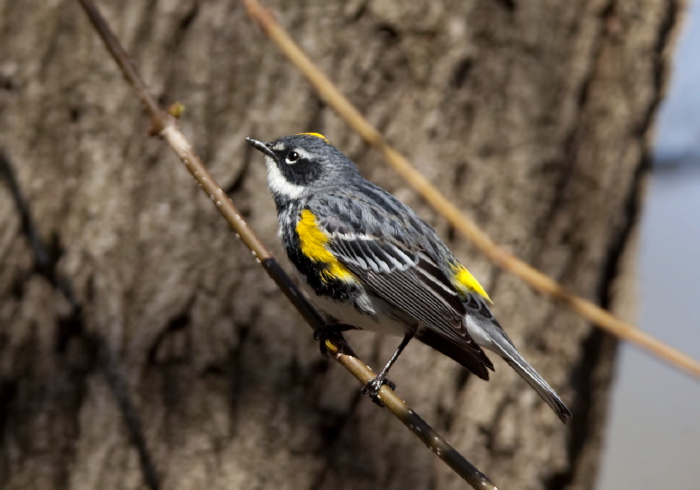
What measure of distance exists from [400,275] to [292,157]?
50cm

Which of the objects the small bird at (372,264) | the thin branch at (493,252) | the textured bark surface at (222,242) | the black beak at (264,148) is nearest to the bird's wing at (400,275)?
the small bird at (372,264)

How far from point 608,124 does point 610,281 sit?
665 millimetres

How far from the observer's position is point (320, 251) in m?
2.23

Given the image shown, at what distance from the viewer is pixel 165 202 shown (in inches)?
113

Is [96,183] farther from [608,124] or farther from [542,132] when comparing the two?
[608,124]

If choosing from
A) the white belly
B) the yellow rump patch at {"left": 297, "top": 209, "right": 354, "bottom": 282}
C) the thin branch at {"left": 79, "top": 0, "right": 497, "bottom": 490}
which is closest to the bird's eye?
the yellow rump patch at {"left": 297, "top": 209, "right": 354, "bottom": 282}

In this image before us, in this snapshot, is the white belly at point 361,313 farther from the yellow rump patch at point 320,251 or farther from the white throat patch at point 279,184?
the white throat patch at point 279,184

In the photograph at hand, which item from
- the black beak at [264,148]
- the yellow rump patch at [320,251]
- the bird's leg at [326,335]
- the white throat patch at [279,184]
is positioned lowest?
the bird's leg at [326,335]

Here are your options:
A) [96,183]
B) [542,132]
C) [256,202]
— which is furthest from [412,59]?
[96,183]

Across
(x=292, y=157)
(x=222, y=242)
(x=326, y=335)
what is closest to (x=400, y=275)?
(x=326, y=335)

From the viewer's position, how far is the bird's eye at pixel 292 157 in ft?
7.96

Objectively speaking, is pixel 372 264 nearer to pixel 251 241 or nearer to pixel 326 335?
pixel 326 335

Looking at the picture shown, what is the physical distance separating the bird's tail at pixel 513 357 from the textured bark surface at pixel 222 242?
77 cm

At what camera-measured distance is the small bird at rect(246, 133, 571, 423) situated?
84.5 inches
